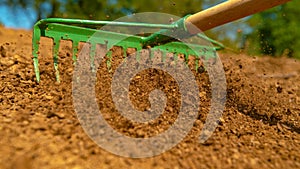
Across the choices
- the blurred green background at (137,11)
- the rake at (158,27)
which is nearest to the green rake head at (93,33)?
the rake at (158,27)

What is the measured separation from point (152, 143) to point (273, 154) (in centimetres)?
71

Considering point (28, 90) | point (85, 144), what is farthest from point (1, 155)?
point (28, 90)

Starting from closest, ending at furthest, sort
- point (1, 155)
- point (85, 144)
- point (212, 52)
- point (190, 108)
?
point (1, 155) < point (85, 144) < point (190, 108) < point (212, 52)

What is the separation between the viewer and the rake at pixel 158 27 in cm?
249

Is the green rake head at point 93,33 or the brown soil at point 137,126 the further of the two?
the green rake head at point 93,33

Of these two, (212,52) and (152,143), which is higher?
(212,52)

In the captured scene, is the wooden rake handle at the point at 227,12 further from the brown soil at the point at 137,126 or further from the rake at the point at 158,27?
the brown soil at the point at 137,126

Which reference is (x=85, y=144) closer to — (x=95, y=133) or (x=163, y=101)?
(x=95, y=133)

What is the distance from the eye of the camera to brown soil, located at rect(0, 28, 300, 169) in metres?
1.73

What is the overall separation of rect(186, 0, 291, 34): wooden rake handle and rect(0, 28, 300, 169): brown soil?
0.54 metres

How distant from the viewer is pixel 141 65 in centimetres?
303

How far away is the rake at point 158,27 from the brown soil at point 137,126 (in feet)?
0.69

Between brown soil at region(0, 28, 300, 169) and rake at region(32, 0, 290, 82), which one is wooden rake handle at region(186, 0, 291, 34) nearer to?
rake at region(32, 0, 290, 82)

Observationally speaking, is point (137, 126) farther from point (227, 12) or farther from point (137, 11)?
point (137, 11)
